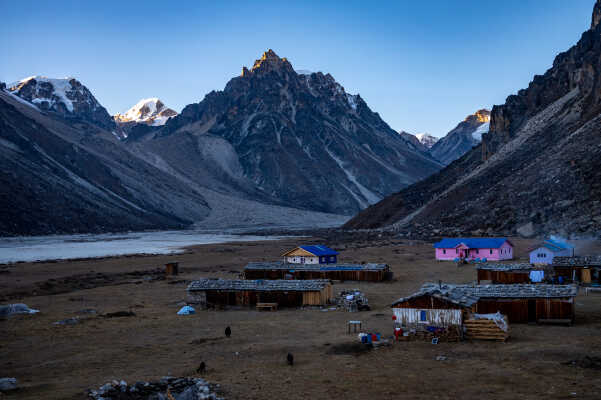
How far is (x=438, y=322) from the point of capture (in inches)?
1051

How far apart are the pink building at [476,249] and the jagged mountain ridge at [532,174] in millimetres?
9213

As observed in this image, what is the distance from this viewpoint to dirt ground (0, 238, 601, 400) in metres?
18.5

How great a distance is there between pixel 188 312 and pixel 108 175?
152 metres

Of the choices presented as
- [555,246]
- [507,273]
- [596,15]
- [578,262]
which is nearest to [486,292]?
[507,273]

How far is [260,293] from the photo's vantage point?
39312mm

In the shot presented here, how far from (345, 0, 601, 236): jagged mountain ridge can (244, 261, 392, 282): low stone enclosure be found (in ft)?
94.1

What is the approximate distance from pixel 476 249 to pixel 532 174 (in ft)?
100.0

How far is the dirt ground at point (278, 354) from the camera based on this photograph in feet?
60.6

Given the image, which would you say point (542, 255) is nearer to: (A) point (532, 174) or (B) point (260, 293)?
(B) point (260, 293)

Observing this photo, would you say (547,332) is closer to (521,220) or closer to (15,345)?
(15,345)

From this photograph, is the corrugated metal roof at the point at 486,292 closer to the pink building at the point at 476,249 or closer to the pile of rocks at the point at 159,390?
the pile of rocks at the point at 159,390

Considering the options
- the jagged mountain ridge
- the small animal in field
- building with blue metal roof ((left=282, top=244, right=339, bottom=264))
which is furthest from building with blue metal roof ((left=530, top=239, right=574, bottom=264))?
the small animal in field

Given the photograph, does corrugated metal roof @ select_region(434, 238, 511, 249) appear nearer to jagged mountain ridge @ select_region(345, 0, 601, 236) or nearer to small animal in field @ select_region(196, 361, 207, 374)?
jagged mountain ridge @ select_region(345, 0, 601, 236)

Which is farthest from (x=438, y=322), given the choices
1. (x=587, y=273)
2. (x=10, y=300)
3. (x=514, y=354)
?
(x=10, y=300)
